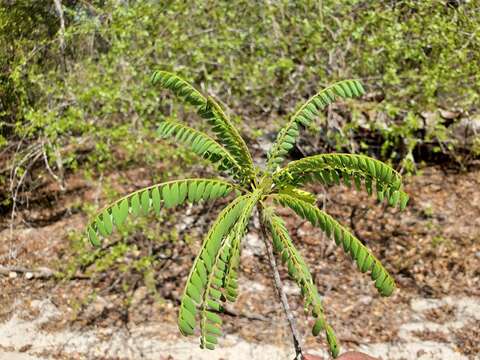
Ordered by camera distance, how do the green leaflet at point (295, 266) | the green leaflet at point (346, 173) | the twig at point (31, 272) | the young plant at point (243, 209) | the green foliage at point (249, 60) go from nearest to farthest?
1. the green leaflet at point (295, 266)
2. the young plant at point (243, 209)
3. the green leaflet at point (346, 173)
4. the green foliage at point (249, 60)
5. the twig at point (31, 272)

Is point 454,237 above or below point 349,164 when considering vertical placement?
below

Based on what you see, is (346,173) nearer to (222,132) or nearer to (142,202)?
(222,132)

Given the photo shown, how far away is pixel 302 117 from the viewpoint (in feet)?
12.9

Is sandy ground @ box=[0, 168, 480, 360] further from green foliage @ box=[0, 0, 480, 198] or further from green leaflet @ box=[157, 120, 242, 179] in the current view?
green leaflet @ box=[157, 120, 242, 179]

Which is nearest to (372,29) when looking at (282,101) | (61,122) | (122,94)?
(282,101)

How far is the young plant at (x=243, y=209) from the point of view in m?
3.24

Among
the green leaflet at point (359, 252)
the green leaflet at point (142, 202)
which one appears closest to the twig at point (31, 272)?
the green leaflet at point (142, 202)

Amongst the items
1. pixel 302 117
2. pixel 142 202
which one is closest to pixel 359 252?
pixel 302 117

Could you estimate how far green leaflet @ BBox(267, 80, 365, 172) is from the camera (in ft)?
12.4

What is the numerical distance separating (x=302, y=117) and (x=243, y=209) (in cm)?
95

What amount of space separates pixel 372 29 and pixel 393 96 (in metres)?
1.20

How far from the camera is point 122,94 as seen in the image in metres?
8.48

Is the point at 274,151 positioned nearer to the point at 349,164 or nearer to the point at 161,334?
the point at 349,164

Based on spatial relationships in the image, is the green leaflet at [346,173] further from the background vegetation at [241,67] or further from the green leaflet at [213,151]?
the background vegetation at [241,67]
